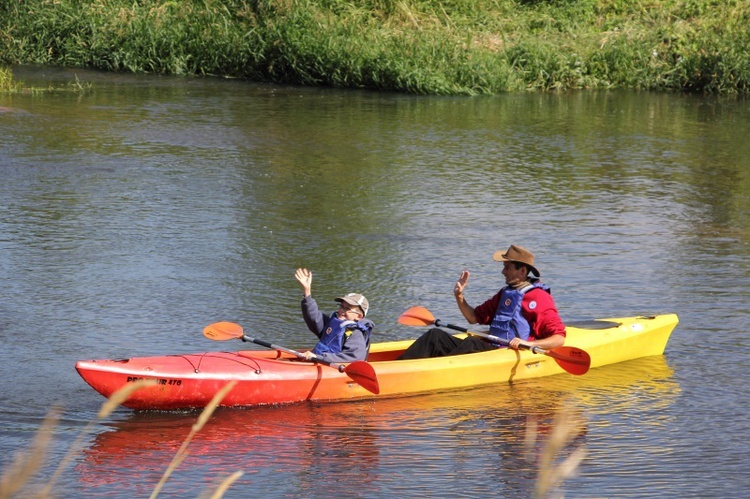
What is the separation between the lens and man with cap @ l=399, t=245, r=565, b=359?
25.2 ft

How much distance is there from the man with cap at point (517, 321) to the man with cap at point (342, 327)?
549 millimetres

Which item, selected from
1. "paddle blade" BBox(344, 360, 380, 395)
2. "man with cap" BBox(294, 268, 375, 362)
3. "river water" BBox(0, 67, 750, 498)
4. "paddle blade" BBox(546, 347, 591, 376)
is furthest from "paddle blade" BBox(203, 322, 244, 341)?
"paddle blade" BBox(546, 347, 591, 376)

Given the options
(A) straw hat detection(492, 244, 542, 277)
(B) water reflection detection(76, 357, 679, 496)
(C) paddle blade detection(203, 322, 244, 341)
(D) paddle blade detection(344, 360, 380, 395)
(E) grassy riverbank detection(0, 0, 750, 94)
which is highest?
(E) grassy riverbank detection(0, 0, 750, 94)

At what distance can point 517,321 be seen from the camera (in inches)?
306

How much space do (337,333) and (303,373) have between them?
0.40 m

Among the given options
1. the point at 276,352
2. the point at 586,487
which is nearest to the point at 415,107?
the point at 276,352

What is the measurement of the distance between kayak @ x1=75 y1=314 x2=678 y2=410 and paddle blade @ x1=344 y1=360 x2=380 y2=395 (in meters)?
0.04

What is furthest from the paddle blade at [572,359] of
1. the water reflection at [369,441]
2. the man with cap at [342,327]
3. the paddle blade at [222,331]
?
the paddle blade at [222,331]

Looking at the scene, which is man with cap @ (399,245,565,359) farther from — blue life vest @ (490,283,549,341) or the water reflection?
the water reflection

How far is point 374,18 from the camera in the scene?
2356cm

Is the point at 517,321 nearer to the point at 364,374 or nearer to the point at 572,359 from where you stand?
the point at 572,359

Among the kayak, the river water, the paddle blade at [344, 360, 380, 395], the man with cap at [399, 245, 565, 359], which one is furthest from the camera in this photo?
the man with cap at [399, 245, 565, 359]

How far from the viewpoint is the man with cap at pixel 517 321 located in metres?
7.68

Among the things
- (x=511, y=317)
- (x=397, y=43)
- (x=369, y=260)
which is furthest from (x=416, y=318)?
(x=397, y=43)
